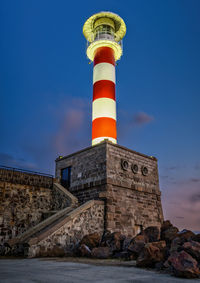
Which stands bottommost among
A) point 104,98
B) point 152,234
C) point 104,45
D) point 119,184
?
point 152,234

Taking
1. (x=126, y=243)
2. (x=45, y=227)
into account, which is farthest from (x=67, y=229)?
(x=126, y=243)

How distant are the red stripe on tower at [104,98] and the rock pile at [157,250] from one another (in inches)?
337

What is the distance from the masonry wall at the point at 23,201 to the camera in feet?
40.7

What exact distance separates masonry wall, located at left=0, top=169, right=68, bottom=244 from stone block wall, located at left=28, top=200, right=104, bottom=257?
175 centimetres

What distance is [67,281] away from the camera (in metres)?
3.78

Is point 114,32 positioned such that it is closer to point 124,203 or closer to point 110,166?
point 110,166

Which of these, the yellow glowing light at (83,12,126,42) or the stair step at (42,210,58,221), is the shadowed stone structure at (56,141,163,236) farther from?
the yellow glowing light at (83,12,126,42)

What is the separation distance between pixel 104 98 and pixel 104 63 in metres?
3.30

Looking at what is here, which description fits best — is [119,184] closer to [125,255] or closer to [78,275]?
[125,255]

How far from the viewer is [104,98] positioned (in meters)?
18.8

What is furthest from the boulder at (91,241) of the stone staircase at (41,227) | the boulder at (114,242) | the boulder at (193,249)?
the boulder at (193,249)

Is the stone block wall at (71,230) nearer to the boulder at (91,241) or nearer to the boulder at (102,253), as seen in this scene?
the boulder at (91,241)

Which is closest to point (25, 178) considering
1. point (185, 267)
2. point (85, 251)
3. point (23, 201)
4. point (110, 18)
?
point (23, 201)

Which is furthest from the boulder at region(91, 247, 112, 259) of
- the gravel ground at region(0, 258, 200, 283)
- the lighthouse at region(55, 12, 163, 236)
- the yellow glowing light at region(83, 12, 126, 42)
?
the yellow glowing light at region(83, 12, 126, 42)
